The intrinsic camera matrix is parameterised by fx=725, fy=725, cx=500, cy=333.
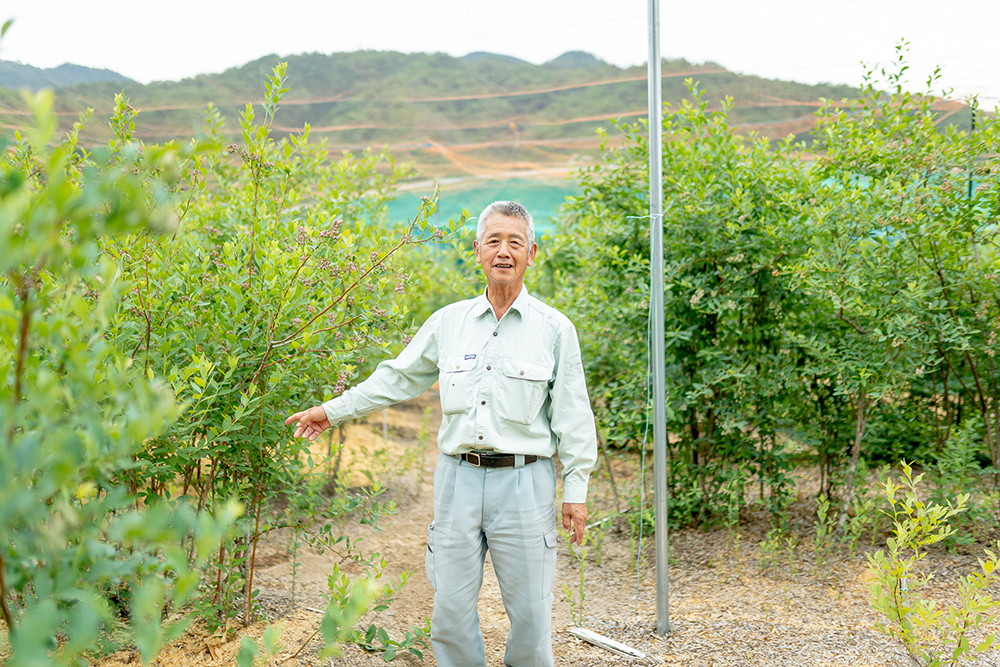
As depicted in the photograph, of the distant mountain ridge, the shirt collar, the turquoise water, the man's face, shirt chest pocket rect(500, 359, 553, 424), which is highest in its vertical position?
the distant mountain ridge

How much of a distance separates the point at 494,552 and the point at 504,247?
1.16 metres

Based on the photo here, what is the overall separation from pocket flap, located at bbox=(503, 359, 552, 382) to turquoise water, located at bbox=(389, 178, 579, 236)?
11.4 m

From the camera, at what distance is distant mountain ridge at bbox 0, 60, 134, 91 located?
14.6 ft

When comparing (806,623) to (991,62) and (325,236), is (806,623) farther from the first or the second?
(991,62)

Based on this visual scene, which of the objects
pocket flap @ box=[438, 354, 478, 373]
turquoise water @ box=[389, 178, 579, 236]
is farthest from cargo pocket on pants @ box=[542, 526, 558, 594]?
turquoise water @ box=[389, 178, 579, 236]

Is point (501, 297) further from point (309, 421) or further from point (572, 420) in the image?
point (309, 421)

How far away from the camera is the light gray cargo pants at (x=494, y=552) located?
8.78 feet

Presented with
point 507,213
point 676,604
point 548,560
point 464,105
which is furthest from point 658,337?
point 464,105

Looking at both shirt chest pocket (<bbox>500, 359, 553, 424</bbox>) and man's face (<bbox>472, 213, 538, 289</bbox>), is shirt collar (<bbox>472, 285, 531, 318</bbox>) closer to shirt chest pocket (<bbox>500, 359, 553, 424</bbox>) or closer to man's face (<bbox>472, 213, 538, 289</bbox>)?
man's face (<bbox>472, 213, 538, 289</bbox>)

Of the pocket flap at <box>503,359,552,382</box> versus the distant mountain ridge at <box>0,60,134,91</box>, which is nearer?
the pocket flap at <box>503,359,552,382</box>

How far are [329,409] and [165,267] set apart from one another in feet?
2.51

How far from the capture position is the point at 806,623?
3.44 m

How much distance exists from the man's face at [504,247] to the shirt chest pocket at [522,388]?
336 mm

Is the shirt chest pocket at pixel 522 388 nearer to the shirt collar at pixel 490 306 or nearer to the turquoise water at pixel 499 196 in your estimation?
the shirt collar at pixel 490 306
